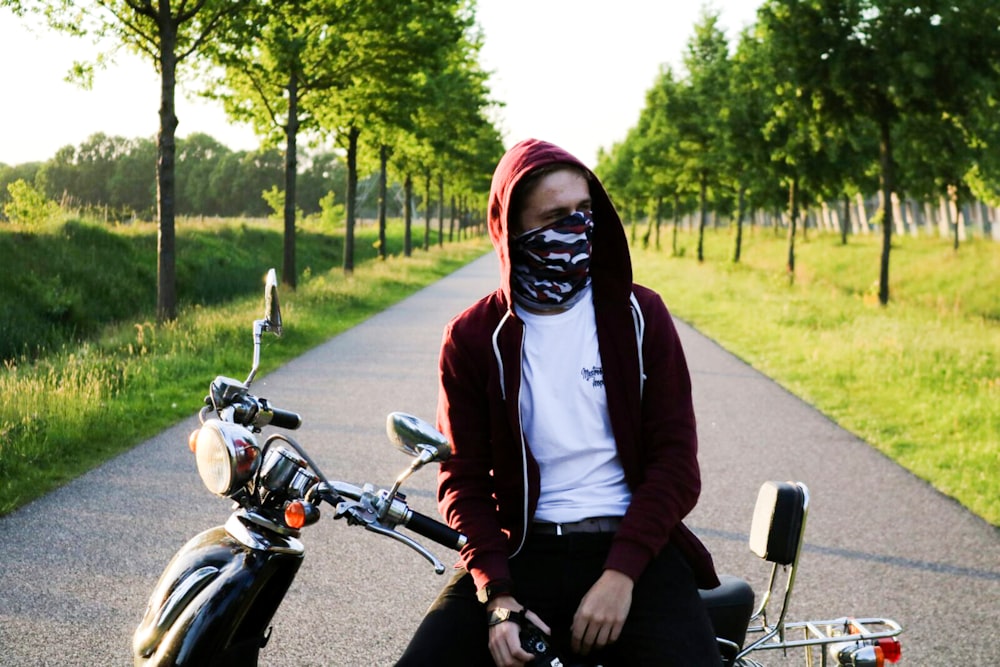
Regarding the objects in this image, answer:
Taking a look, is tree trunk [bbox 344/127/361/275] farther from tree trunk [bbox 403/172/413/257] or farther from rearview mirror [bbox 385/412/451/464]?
rearview mirror [bbox 385/412/451/464]

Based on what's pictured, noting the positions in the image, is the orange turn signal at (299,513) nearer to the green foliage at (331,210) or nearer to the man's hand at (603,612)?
the man's hand at (603,612)

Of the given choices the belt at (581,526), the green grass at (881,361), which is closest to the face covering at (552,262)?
the belt at (581,526)

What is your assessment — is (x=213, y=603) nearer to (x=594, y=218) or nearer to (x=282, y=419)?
(x=282, y=419)

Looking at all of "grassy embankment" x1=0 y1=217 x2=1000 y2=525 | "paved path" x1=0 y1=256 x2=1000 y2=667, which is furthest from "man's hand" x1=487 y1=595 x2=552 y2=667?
"grassy embankment" x1=0 y1=217 x2=1000 y2=525

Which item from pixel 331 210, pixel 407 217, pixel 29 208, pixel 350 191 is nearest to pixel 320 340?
pixel 29 208

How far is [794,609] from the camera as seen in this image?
179 inches

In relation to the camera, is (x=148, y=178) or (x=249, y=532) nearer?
(x=249, y=532)

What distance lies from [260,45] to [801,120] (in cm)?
1078

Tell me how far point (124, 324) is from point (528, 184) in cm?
1540

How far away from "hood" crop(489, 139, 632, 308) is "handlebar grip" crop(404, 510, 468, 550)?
67 cm

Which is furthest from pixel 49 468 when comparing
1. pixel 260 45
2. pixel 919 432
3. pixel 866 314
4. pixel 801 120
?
pixel 801 120

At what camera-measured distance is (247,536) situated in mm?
2166

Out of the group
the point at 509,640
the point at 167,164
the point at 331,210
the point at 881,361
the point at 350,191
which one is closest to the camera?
the point at 509,640

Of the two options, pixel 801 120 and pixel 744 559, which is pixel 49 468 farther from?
pixel 801 120
